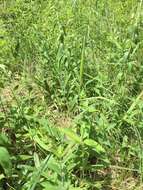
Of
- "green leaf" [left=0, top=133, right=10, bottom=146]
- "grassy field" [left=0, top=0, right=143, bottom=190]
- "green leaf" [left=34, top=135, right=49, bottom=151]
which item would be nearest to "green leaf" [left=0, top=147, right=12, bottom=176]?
"grassy field" [left=0, top=0, right=143, bottom=190]

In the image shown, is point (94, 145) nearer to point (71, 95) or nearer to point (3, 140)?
point (3, 140)

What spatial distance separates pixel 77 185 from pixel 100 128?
0.28 m

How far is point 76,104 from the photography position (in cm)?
250

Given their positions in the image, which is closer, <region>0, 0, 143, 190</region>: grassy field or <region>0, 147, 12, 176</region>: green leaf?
<region>0, 147, 12, 176</region>: green leaf

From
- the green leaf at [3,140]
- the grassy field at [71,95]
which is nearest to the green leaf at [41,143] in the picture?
the grassy field at [71,95]

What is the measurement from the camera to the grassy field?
2.00m

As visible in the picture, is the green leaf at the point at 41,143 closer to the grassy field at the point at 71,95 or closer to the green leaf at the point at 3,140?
the grassy field at the point at 71,95

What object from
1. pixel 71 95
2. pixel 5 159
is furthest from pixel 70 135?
pixel 71 95

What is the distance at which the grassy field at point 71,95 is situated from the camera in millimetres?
2000

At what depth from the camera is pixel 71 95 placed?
8.48 ft

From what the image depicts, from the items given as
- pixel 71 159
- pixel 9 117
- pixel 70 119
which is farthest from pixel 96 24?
pixel 71 159

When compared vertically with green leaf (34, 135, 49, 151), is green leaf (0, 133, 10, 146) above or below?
above

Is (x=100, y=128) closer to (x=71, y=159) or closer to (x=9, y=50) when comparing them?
(x=71, y=159)

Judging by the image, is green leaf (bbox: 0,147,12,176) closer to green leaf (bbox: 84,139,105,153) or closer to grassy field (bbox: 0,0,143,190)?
grassy field (bbox: 0,0,143,190)
